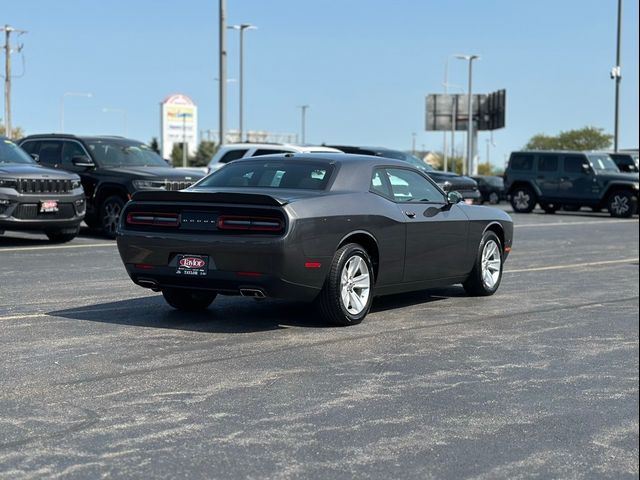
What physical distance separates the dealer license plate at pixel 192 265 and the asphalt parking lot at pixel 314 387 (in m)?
0.48

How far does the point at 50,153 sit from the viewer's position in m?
19.5

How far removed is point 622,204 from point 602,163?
1615mm

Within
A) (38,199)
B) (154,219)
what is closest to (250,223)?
(154,219)

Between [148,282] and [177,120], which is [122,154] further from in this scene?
[177,120]

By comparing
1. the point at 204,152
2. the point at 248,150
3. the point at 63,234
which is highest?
the point at 248,150

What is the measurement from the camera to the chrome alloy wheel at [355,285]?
28.4 feet

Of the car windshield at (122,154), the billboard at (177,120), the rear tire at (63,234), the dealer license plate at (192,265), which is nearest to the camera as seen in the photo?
the dealer license plate at (192,265)

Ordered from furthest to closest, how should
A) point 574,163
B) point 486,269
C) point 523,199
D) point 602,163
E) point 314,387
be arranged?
point 523,199
point 602,163
point 574,163
point 486,269
point 314,387

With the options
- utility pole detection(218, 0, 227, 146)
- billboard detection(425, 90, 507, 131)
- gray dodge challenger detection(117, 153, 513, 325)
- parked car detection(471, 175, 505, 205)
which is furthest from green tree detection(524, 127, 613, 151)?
gray dodge challenger detection(117, 153, 513, 325)

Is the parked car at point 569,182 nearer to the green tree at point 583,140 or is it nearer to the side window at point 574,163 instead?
the side window at point 574,163

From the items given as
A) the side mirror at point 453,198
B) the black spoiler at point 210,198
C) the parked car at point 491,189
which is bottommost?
the parked car at point 491,189

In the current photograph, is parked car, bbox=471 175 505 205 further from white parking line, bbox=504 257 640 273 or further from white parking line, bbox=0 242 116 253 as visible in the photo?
white parking line, bbox=0 242 116 253

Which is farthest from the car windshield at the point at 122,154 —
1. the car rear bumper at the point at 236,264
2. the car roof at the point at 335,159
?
the car rear bumper at the point at 236,264

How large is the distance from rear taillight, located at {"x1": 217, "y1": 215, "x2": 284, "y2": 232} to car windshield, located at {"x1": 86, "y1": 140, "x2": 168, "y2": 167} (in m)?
11.1
